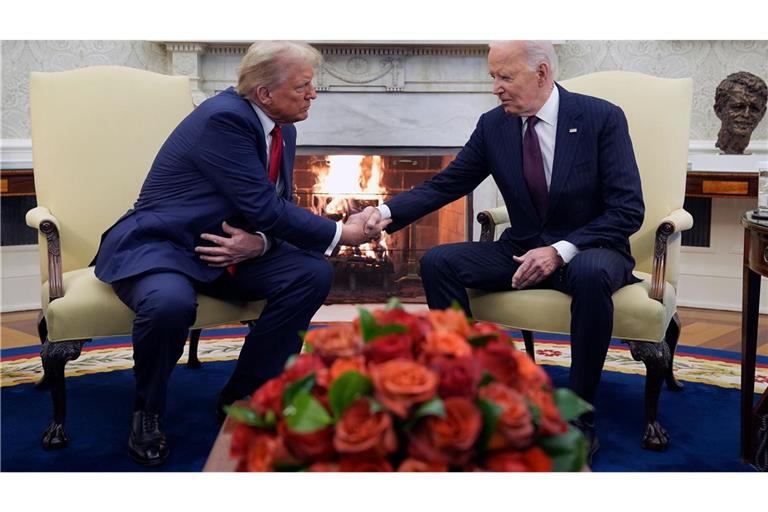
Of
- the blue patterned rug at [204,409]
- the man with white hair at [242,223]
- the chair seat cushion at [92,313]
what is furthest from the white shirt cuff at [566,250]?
the chair seat cushion at [92,313]

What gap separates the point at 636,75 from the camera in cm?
288

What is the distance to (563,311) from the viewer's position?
2383 millimetres

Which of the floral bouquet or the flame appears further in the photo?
the flame

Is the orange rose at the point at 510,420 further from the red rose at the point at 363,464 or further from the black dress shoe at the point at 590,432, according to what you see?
the black dress shoe at the point at 590,432

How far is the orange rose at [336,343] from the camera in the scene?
42.7 inches

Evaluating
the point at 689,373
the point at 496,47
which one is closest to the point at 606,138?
the point at 496,47

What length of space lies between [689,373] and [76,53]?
10.8ft

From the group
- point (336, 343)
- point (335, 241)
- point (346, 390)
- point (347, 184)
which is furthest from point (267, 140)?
point (347, 184)

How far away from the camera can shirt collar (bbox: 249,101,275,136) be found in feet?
8.43

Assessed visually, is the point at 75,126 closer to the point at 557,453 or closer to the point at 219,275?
the point at 219,275

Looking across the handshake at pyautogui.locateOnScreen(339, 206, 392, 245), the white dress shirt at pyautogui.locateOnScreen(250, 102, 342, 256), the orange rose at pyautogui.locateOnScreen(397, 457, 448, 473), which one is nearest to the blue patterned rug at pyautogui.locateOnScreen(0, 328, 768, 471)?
the white dress shirt at pyautogui.locateOnScreen(250, 102, 342, 256)

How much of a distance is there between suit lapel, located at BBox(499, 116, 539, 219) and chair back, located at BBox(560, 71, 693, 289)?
0.42m

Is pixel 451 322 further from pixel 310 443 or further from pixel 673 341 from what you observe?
pixel 673 341

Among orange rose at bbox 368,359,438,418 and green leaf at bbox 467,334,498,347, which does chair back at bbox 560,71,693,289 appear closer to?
green leaf at bbox 467,334,498,347
